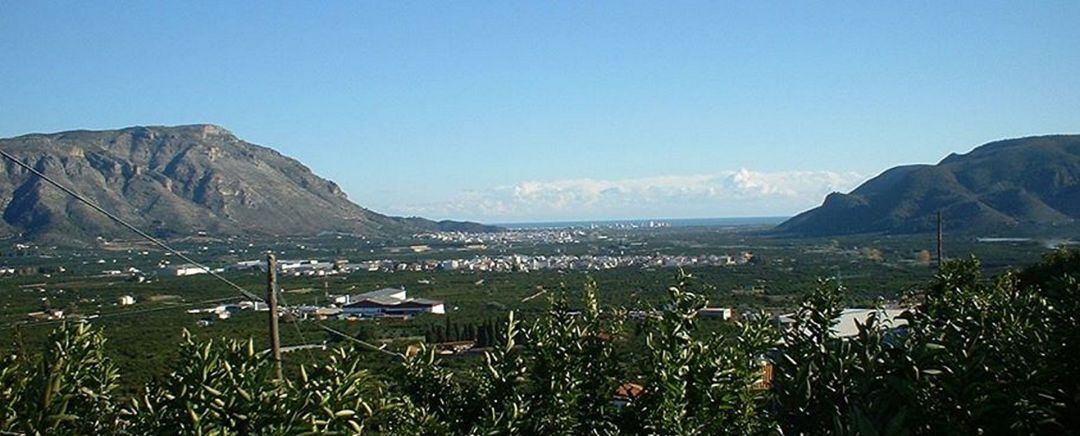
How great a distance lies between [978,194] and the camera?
80125 mm

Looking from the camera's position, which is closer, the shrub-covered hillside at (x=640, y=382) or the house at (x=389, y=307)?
the shrub-covered hillside at (x=640, y=382)

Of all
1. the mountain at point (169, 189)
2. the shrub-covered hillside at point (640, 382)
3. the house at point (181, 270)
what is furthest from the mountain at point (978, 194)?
the mountain at point (169, 189)

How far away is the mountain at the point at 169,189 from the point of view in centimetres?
8281

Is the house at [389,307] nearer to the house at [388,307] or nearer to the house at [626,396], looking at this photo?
the house at [388,307]

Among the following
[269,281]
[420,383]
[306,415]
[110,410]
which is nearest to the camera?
[306,415]

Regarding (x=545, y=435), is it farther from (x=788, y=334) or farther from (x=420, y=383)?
(x=788, y=334)

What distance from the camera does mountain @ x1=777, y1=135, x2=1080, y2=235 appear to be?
2694 inches

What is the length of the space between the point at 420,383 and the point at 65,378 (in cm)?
206

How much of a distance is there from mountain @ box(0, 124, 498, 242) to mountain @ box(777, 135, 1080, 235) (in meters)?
75.0

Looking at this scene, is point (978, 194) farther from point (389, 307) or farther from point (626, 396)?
point (626, 396)

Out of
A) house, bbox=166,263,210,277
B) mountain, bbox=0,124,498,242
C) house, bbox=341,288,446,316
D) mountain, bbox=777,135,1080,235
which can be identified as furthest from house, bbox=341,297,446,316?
mountain, bbox=777,135,1080,235

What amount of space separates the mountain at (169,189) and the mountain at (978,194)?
75.0m

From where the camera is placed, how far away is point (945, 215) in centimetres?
7656

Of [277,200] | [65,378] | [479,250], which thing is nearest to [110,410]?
[65,378]
